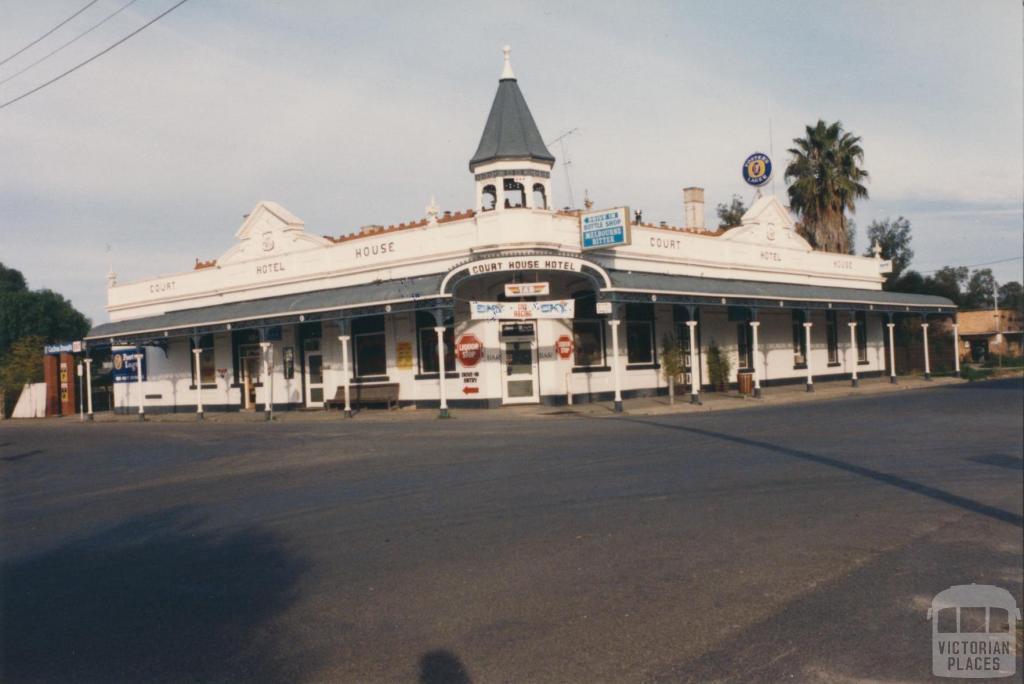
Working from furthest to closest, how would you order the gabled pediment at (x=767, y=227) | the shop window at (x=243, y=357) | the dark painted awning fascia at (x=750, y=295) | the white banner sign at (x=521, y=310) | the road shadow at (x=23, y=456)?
the gabled pediment at (x=767, y=227)
the shop window at (x=243, y=357)
the dark painted awning fascia at (x=750, y=295)
the white banner sign at (x=521, y=310)
the road shadow at (x=23, y=456)

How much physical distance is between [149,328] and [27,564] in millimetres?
26643

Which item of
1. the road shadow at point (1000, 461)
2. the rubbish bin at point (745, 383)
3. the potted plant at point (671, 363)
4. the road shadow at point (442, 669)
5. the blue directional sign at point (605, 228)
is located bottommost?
the road shadow at point (442, 669)

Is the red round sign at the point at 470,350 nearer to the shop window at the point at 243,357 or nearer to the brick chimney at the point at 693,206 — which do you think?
the shop window at the point at 243,357

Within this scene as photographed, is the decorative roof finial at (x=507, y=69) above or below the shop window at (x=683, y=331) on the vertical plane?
above

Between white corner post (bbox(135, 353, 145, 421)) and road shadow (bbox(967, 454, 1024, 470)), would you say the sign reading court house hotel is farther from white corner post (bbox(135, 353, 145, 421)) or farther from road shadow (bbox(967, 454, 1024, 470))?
road shadow (bbox(967, 454, 1024, 470))

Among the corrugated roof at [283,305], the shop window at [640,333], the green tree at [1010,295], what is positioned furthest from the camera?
the green tree at [1010,295]

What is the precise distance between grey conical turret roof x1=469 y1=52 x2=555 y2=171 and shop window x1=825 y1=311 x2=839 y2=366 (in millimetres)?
17333

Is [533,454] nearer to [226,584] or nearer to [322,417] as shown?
[226,584]

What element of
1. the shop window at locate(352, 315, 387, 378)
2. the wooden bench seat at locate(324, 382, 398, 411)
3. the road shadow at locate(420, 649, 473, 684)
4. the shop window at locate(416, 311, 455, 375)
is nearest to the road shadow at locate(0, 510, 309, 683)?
the road shadow at locate(420, 649, 473, 684)

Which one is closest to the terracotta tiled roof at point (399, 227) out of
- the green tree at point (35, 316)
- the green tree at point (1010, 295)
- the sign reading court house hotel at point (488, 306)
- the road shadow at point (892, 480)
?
the sign reading court house hotel at point (488, 306)

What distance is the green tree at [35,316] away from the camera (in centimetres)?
6044

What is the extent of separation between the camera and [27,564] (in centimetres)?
819

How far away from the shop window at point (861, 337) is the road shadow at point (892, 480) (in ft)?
87.7

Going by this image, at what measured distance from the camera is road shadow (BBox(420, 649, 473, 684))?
16.3 ft
